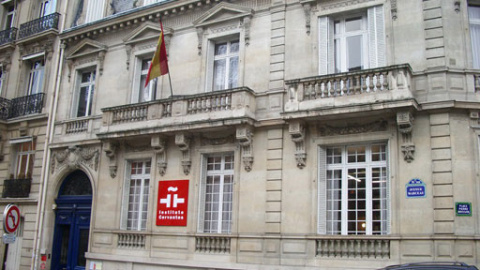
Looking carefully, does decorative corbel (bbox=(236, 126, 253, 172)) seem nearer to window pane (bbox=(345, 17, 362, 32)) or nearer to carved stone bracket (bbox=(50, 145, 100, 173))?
window pane (bbox=(345, 17, 362, 32))

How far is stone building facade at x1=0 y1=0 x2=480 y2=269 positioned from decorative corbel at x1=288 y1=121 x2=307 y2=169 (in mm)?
41

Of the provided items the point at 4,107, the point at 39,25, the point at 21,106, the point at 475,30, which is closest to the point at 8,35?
the point at 39,25

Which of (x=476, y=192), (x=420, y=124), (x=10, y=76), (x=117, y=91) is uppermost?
(x=10, y=76)

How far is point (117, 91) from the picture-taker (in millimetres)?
18266

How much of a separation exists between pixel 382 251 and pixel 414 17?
6221 mm

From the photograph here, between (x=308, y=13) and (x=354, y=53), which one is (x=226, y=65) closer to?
(x=308, y=13)

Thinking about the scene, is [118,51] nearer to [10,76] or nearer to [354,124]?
[10,76]

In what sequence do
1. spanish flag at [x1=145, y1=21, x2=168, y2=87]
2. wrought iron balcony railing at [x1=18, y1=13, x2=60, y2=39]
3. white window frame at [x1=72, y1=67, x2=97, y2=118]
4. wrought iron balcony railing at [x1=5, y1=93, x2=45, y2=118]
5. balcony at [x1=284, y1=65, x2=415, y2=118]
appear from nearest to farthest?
1. balcony at [x1=284, y1=65, x2=415, y2=118]
2. spanish flag at [x1=145, y1=21, x2=168, y2=87]
3. white window frame at [x1=72, y1=67, x2=97, y2=118]
4. wrought iron balcony railing at [x1=5, y1=93, x2=45, y2=118]
5. wrought iron balcony railing at [x1=18, y1=13, x2=60, y2=39]

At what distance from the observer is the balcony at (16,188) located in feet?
64.5

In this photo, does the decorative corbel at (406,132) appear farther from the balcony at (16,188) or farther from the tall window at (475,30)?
the balcony at (16,188)

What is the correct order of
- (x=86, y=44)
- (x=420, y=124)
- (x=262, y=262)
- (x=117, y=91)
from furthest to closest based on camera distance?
(x=86, y=44), (x=117, y=91), (x=262, y=262), (x=420, y=124)

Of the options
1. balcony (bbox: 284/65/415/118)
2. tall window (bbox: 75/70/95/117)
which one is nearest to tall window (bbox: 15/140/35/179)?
tall window (bbox: 75/70/95/117)

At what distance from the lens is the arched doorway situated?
18016mm

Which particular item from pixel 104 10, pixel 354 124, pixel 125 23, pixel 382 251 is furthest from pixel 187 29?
pixel 382 251
